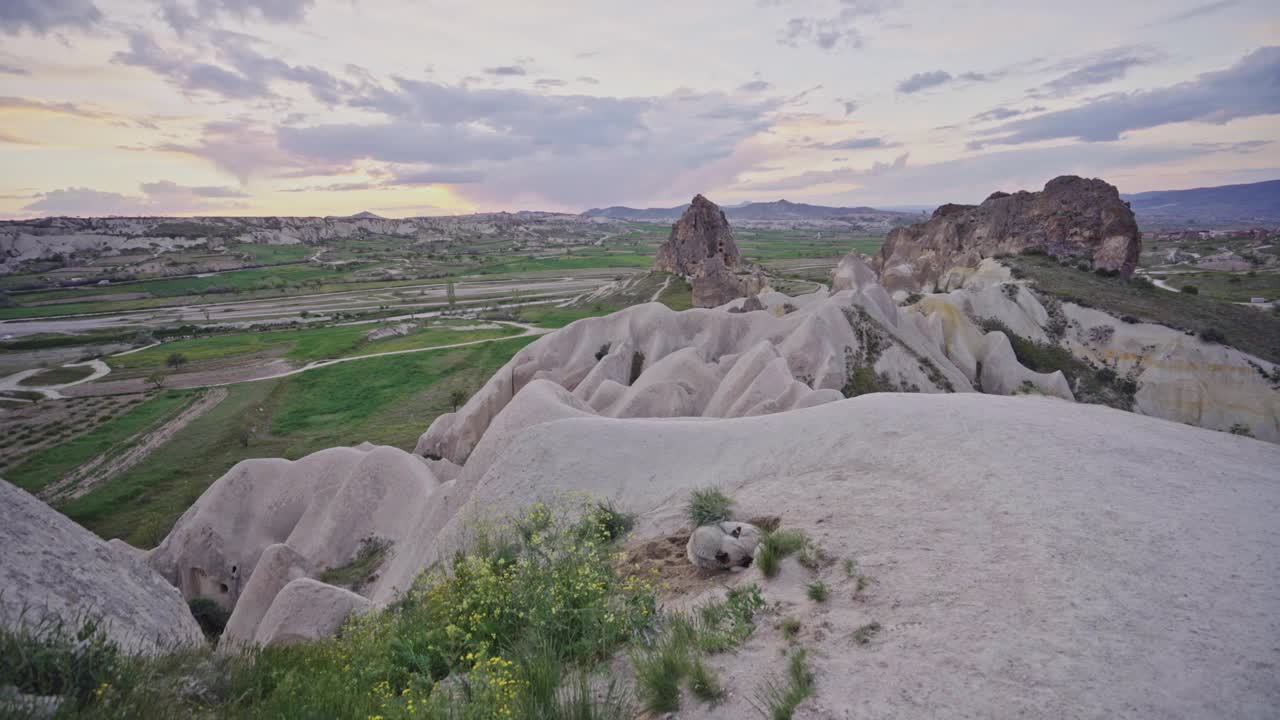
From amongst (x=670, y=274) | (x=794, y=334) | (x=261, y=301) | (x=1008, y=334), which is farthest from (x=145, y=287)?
(x=1008, y=334)

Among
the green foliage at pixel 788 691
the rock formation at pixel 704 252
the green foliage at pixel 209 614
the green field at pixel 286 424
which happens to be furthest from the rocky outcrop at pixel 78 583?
the rock formation at pixel 704 252

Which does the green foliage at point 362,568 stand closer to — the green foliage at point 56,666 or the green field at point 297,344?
the green foliage at point 56,666

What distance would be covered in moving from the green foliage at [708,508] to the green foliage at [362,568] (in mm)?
13974

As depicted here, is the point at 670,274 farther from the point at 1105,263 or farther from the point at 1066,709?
the point at 1066,709

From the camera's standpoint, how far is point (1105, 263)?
56219 mm

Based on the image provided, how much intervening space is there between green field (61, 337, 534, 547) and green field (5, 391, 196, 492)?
481mm

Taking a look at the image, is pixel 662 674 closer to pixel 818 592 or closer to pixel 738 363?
pixel 818 592

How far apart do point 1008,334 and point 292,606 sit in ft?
150

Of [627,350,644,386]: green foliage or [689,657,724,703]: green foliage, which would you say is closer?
[689,657,724,703]: green foliage

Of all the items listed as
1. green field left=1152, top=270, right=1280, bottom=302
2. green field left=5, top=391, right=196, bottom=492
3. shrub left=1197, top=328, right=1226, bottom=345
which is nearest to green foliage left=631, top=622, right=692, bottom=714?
green field left=5, top=391, right=196, bottom=492

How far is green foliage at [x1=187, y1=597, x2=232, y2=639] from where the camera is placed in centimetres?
2064

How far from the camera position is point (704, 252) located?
3752 inches

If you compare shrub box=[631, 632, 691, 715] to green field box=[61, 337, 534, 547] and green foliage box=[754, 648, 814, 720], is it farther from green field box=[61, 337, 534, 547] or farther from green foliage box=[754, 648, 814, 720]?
green field box=[61, 337, 534, 547]

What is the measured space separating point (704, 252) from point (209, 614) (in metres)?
83.2
